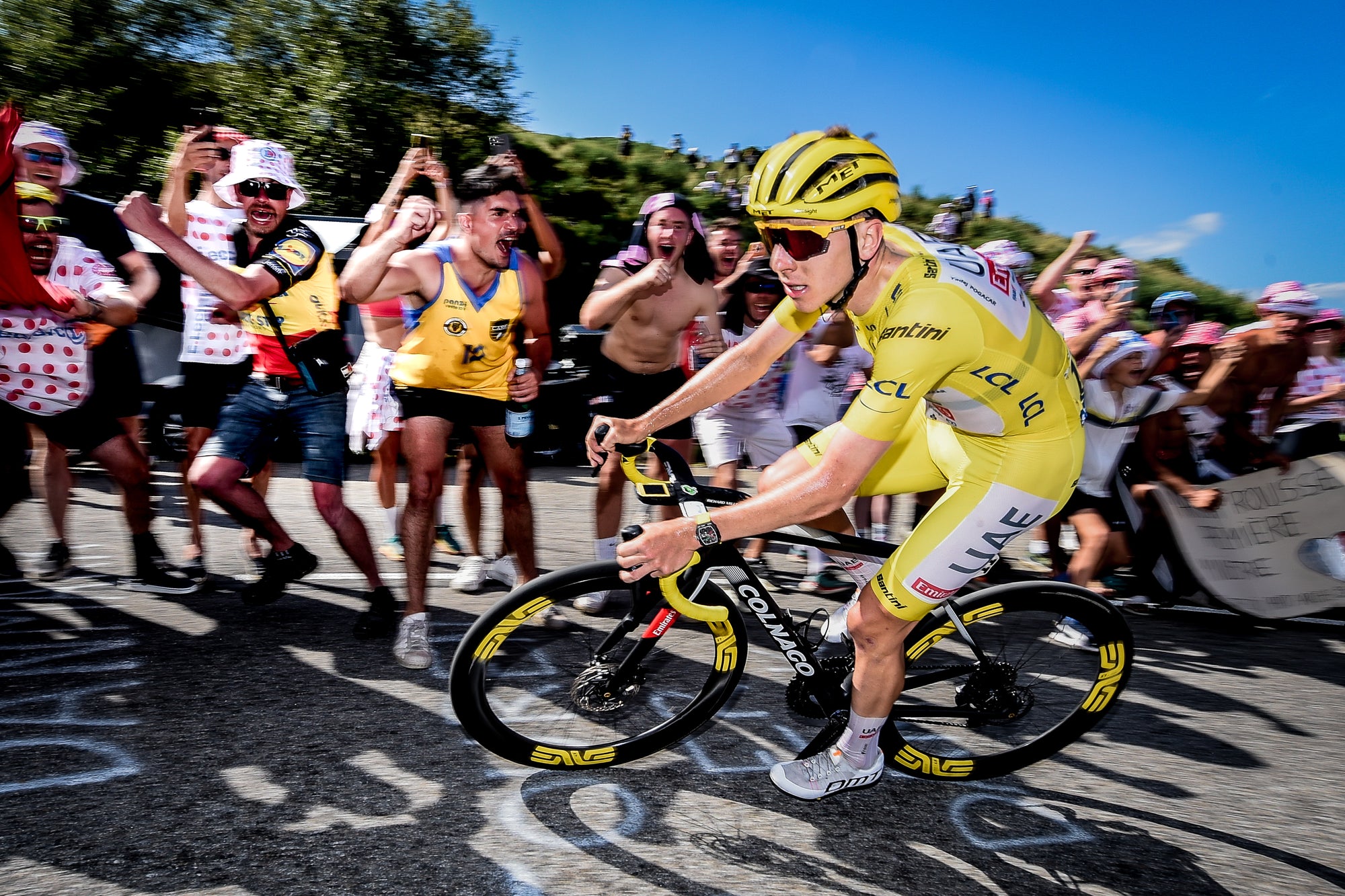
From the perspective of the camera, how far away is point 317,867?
242cm

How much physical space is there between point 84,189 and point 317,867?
23.6 m

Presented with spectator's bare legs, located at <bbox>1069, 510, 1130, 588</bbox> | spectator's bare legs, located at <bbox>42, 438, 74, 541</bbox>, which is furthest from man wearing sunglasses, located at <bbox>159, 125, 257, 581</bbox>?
spectator's bare legs, located at <bbox>1069, 510, 1130, 588</bbox>

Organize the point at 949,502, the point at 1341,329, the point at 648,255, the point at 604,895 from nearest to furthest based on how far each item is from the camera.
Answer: the point at 604,895, the point at 949,502, the point at 648,255, the point at 1341,329

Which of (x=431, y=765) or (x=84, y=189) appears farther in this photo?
(x=84, y=189)

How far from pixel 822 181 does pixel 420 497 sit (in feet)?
7.76

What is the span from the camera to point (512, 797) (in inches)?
112

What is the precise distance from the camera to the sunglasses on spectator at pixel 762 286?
5.48 metres

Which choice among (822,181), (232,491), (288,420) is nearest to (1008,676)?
(822,181)

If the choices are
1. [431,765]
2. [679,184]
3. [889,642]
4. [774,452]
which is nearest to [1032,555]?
[774,452]

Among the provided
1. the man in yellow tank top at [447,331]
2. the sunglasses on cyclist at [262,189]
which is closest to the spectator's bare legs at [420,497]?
the man in yellow tank top at [447,331]

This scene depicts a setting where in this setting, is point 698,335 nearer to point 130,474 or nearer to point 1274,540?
point 130,474

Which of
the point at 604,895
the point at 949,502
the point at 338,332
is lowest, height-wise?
the point at 604,895

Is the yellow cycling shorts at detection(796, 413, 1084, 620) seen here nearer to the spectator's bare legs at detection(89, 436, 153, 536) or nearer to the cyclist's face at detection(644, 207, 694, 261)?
the cyclist's face at detection(644, 207, 694, 261)

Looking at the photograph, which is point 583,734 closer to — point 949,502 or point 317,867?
point 317,867
